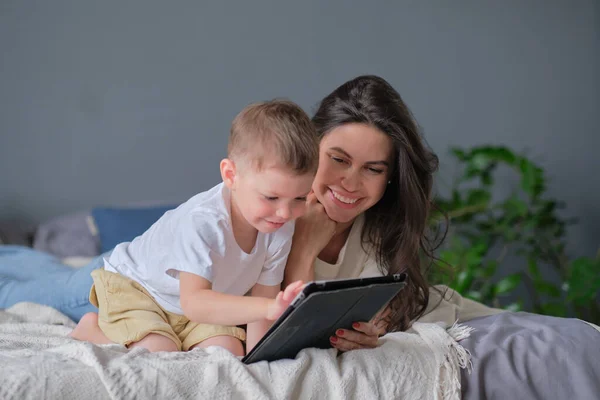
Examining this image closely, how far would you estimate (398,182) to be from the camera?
1.86m

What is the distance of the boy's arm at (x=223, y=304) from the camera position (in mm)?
1253

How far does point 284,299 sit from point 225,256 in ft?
0.99

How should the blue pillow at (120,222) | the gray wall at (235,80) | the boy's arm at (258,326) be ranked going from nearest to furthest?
1. the boy's arm at (258,326)
2. the blue pillow at (120,222)
3. the gray wall at (235,80)

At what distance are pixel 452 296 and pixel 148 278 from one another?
91 cm

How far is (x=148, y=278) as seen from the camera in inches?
62.3

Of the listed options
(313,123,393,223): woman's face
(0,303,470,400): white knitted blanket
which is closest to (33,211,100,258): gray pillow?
(0,303,470,400): white knitted blanket

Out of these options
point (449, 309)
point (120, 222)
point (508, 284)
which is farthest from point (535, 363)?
point (120, 222)

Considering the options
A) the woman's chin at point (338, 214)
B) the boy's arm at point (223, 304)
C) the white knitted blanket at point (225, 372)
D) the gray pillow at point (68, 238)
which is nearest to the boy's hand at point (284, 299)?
the boy's arm at point (223, 304)

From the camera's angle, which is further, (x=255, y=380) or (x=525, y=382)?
(x=525, y=382)

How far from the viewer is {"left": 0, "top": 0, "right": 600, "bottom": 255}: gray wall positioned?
3305mm

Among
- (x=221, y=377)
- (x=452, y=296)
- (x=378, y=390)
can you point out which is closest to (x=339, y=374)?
(x=378, y=390)

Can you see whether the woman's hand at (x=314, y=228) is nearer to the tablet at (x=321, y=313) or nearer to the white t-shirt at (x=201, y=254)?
the white t-shirt at (x=201, y=254)

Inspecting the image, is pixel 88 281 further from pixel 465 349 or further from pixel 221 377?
pixel 465 349

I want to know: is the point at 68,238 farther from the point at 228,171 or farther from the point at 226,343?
the point at 228,171
